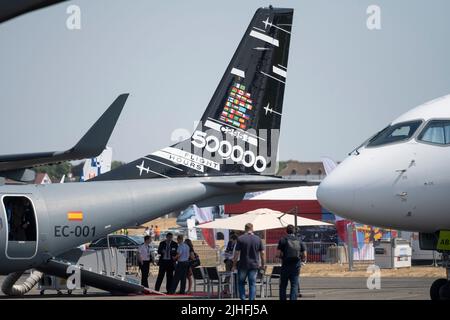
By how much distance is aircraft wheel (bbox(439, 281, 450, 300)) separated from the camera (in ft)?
47.4

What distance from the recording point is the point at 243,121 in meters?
22.9

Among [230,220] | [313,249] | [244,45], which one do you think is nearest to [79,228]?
[244,45]

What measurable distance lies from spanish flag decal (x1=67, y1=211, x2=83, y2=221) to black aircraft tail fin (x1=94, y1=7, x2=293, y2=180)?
158cm

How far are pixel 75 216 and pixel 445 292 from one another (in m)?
9.50

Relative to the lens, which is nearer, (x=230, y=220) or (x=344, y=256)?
(x=230, y=220)

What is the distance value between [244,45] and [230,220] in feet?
32.6

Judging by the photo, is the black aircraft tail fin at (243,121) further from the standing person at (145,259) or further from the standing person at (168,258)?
the standing person at (145,259)

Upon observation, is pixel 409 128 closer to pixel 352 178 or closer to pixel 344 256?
pixel 352 178

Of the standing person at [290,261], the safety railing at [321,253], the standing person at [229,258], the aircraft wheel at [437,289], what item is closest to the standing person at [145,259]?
the standing person at [229,258]

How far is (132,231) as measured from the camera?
80.4m

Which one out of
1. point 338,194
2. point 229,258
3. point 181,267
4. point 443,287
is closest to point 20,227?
point 181,267

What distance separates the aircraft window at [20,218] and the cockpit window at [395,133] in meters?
8.67

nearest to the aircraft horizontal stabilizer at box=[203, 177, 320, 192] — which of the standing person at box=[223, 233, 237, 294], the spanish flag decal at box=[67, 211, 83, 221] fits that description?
the standing person at box=[223, 233, 237, 294]

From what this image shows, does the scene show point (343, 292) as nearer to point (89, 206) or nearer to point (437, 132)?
point (89, 206)
